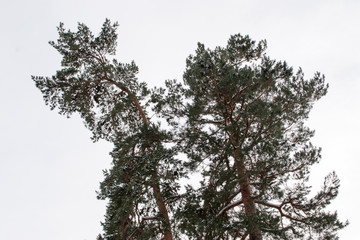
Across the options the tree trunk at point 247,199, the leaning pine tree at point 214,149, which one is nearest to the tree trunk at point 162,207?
the leaning pine tree at point 214,149

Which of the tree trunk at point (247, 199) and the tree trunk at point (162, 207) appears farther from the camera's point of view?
the tree trunk at point (162, 207)

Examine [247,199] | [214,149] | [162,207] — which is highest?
[214,149]

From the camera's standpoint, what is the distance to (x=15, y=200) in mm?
59156

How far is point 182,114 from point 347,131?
31.2 m

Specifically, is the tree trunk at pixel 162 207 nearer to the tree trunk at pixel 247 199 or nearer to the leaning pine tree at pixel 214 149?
the leaning pine tree at pixel 214 149

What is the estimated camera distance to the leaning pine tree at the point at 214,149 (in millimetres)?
8320

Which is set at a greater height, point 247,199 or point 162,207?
point 247,199

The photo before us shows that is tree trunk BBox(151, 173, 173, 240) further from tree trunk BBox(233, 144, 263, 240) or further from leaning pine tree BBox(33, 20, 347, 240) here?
tree trunk BBox(233, 144, 263, 240)

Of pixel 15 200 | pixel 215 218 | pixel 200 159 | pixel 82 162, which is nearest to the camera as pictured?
pixel 215 218

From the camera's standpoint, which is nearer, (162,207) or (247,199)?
(247,199)

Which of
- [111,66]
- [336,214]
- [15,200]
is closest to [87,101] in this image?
[111,66]

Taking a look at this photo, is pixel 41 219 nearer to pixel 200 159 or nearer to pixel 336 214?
pixel 200 159

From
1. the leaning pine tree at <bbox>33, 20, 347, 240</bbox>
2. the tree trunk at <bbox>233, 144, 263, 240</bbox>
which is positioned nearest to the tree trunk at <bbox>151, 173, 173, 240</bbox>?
the leaning pine tree at <bbox>33, 20, 347, 240</bbox>

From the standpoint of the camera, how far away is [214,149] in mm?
9562
